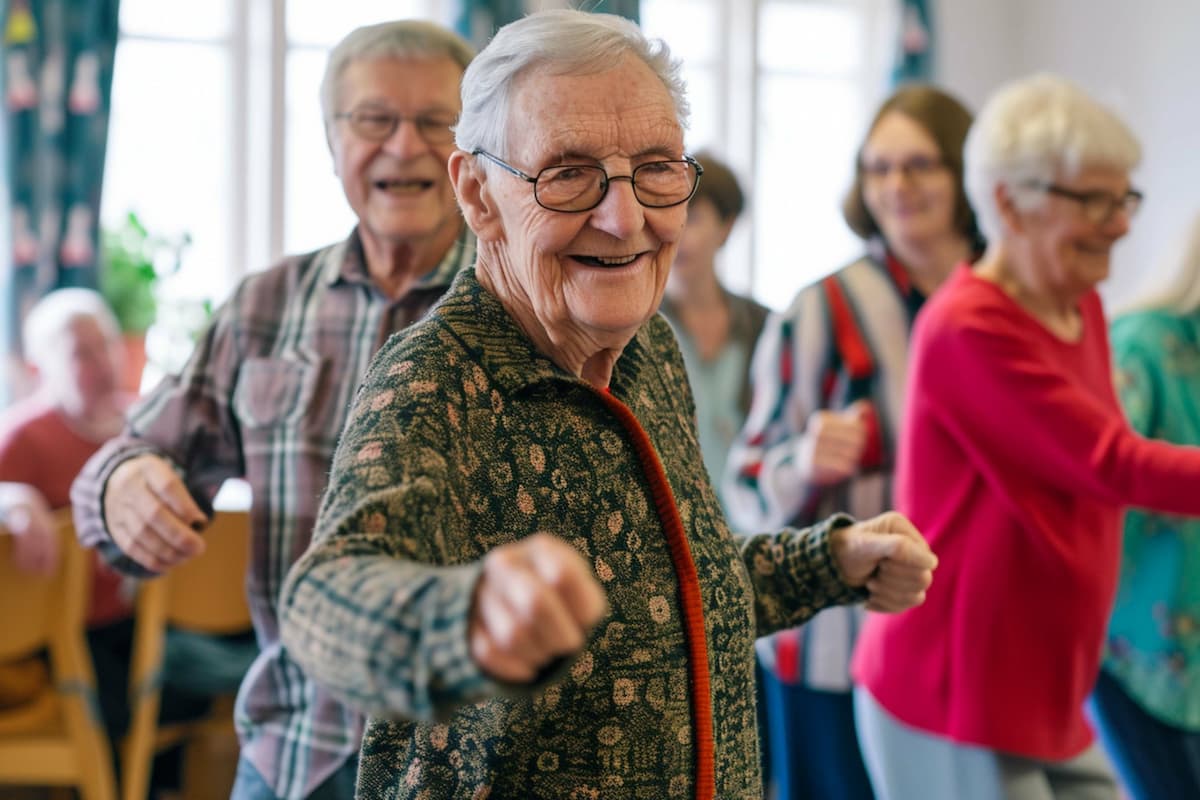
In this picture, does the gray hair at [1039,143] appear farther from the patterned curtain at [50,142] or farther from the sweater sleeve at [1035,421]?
the patterned curtain at [50,142]

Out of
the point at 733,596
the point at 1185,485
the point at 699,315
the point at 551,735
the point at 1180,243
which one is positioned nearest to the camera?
the point at 551,735

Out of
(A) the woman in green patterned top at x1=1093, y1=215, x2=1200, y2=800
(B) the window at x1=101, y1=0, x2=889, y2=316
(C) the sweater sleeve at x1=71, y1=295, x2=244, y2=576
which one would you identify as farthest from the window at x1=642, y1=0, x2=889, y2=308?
(C) the sweater sleeve at x1=71, y1=295, x2=244, y2=576

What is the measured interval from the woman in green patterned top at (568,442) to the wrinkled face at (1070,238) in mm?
1096

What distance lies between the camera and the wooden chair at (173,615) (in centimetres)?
381

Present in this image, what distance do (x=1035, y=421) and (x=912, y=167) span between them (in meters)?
0.98

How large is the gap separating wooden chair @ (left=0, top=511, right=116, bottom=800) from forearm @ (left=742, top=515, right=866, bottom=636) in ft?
8.02

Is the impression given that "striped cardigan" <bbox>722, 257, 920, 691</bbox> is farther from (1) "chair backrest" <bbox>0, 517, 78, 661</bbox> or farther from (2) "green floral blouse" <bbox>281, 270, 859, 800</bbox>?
(1) "chair backrest" <bbox>0, 517, 78, 661</bbox>

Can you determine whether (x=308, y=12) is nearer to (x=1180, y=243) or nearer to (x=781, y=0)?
(x=781, y=0)

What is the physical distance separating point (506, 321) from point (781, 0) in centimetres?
656

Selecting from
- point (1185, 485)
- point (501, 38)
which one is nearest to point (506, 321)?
point (501, 38)

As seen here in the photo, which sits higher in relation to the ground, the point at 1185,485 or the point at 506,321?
the point at 506,321

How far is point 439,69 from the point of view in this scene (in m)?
1.86

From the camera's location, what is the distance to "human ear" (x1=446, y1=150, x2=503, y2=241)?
1.23 m

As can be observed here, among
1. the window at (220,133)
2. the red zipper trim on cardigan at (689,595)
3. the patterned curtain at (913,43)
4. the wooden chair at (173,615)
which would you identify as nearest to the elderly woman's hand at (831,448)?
the red zipper trim on cardigan at (689,595)
